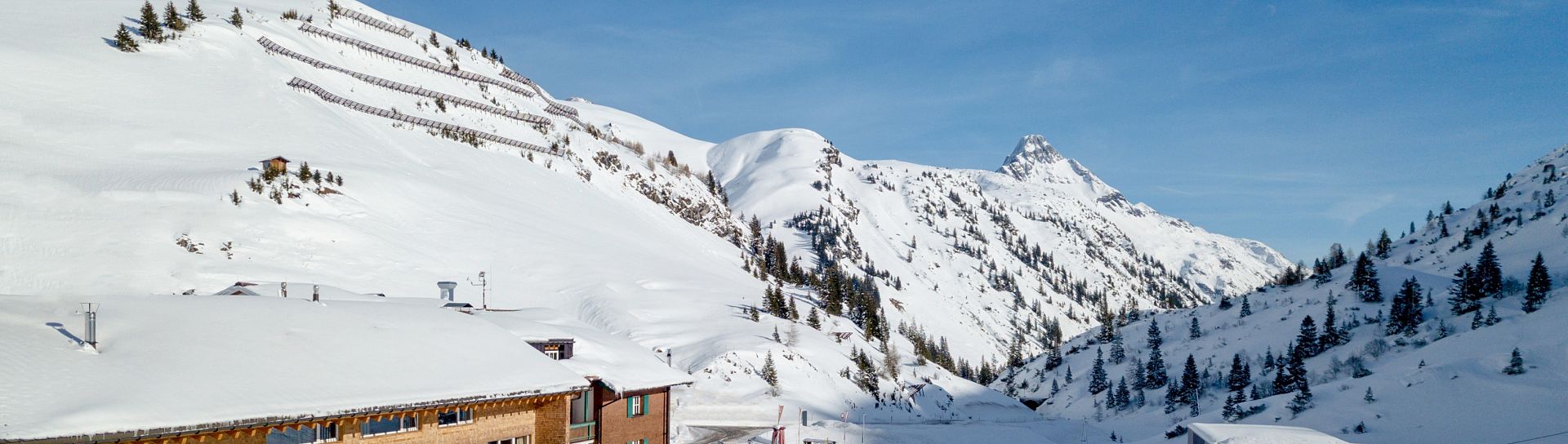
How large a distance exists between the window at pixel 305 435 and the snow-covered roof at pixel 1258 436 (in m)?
25.1

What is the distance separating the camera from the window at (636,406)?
2844cm

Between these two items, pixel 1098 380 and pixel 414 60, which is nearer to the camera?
pixel 1098 380

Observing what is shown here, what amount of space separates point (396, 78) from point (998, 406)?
75.1m

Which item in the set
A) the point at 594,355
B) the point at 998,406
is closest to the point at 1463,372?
the point at 998,406

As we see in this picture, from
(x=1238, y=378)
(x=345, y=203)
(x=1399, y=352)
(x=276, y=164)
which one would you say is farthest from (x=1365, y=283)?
(x=276, y=164)

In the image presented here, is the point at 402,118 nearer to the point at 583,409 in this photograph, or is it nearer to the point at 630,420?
the point at 630,420

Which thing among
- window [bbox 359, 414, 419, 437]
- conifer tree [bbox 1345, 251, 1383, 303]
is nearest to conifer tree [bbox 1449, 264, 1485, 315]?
conifer tree [bbox 1345, 251, 1383, 303]

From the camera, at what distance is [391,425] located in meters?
17.9

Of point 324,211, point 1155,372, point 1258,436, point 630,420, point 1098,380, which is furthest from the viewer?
point 1098,380

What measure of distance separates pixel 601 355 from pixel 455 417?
7.35 m

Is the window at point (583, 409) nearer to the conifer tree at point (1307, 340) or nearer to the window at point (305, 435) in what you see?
the window at point (305, 435)

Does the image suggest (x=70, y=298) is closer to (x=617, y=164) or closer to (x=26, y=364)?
(x=26, y=364)

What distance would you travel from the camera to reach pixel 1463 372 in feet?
158

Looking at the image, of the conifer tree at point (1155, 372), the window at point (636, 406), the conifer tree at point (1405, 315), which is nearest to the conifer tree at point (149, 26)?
the window at point (636, 406)
